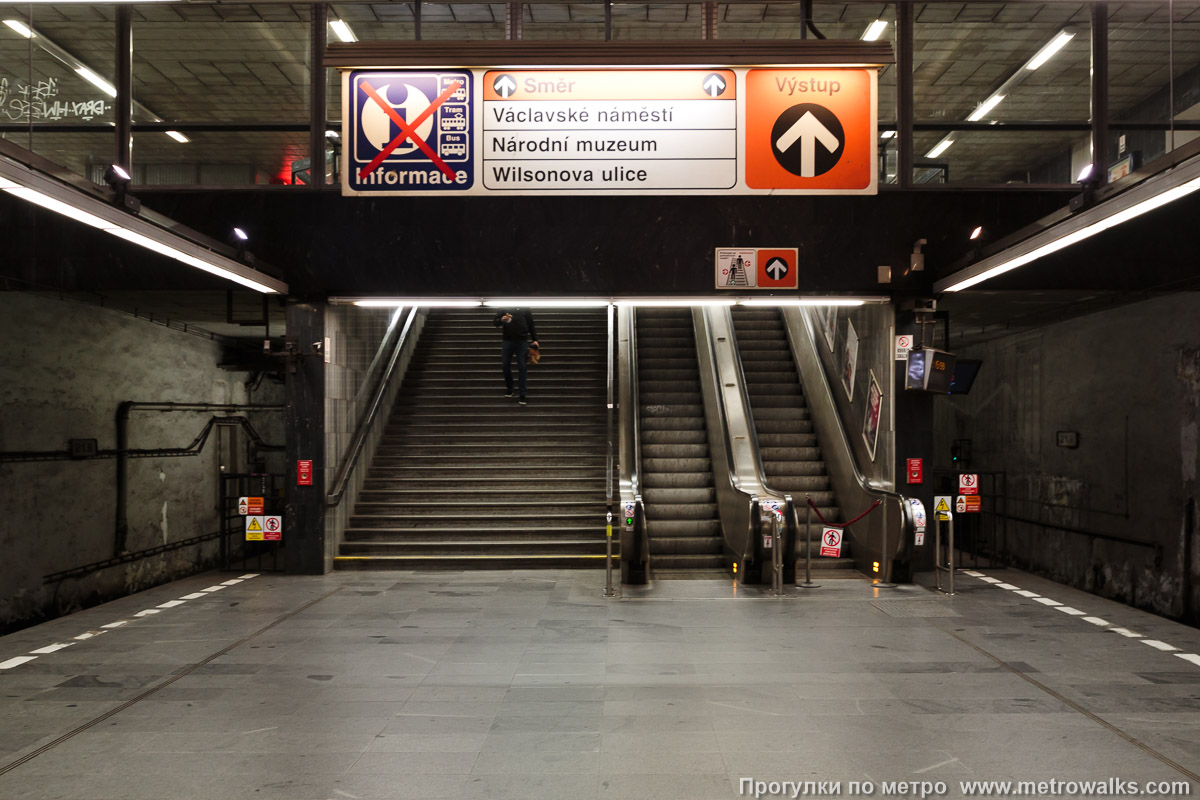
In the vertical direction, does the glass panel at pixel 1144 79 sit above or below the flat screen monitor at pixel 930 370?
above

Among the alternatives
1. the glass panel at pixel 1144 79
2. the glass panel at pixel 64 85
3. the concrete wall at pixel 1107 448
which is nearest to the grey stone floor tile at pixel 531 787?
the concrete wall at pixel 1107 448

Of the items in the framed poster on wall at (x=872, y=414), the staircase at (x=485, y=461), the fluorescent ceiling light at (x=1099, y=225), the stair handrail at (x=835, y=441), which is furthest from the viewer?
the staircase at (x=485, y=461)

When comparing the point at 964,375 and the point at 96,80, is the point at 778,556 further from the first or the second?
the point at 96,80

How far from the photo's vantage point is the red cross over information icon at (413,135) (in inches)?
279

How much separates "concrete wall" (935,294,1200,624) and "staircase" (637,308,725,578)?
4550 mm

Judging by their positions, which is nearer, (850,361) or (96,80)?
(96,80)

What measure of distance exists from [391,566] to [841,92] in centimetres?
696

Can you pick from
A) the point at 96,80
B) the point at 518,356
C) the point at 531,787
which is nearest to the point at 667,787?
the point at 531,787

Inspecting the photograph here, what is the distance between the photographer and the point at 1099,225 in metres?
5.31

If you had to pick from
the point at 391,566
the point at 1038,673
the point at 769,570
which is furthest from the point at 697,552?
the point at 1038,673

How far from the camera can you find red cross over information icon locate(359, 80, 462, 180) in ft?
23.3

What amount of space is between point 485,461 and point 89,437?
4889mm

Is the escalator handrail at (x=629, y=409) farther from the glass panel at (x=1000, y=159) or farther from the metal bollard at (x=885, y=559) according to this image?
the glass panel at (x=1000, y=159)

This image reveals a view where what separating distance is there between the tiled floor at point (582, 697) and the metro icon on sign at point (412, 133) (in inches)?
156
